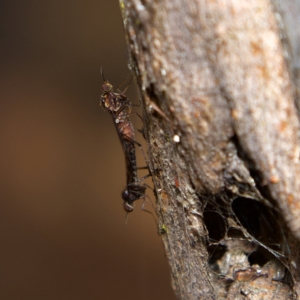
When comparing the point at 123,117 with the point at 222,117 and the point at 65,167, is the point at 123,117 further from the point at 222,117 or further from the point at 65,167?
the point at 222,117

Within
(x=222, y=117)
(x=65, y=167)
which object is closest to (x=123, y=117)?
(x=65, y=167)

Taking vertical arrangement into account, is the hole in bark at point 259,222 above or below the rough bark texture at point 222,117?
below

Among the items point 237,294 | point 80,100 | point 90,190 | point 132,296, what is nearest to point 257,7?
point 237,294

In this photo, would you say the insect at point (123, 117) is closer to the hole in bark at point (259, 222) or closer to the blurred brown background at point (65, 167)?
the blurred brown background at point (65, 167)

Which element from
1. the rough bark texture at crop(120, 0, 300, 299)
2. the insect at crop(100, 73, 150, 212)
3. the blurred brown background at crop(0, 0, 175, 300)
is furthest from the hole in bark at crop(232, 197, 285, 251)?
the blurred brown background at crop(0, 0, 175, 300)

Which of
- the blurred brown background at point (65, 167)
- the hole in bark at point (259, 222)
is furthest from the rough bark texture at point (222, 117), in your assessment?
the blurred brown background at point (65, 167)

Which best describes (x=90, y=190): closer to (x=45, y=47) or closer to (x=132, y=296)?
(x=132, y=296)

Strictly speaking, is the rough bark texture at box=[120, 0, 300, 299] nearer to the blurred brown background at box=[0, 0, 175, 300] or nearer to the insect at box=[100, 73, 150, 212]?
the insect at box=[100, 73, 150, 212]
